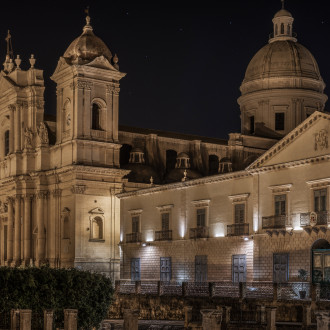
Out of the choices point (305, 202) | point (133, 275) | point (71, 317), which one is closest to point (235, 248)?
point (305, 202)

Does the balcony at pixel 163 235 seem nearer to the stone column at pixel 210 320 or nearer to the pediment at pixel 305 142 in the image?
the pediment at pixel 305 142

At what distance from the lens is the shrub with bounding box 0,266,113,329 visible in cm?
4062

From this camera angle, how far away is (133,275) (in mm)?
65500

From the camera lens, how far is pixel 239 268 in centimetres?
5472

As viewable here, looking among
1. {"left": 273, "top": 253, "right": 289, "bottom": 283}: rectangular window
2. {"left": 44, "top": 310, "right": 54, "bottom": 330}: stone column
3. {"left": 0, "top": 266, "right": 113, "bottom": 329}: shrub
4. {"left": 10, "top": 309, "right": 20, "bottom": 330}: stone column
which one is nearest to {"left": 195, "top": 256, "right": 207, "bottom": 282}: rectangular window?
{"left": 273, "top": 253, "right": 289, "bottom": 283}: rectangular window

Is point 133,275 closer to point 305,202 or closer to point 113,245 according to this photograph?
point 113,245

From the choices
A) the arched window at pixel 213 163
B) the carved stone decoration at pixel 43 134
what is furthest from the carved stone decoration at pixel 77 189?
the arched window at pixel 213 163

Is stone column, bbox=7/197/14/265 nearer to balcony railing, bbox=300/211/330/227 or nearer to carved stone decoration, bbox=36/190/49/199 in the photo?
carved stone decoration, bbox=36/190/49/199

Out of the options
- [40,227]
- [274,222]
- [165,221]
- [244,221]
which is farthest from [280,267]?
[40,227]

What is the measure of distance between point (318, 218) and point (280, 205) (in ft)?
12.4

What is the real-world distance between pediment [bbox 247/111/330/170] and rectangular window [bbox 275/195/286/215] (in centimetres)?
210

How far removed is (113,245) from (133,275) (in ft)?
16.7

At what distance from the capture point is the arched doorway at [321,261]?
4838cm

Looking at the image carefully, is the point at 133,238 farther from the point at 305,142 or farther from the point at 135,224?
the point at 305,142
